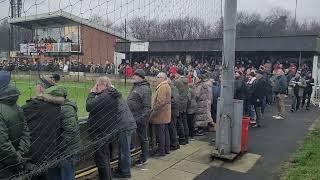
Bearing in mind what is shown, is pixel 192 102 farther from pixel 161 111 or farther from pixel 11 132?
pixel 11 132

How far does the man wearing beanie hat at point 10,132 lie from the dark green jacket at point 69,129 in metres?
0.61

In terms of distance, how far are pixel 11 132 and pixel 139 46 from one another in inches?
959

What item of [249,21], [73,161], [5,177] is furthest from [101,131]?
[249,21]

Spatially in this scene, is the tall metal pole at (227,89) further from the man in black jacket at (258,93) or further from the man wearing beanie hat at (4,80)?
the man wearing beanie hat at (4,80)

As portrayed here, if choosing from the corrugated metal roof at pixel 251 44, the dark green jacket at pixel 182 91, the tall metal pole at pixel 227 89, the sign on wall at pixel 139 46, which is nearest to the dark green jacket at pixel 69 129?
the tall metal pole at pixel 227 89

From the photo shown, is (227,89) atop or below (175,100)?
A: atop

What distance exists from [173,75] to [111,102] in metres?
3.66

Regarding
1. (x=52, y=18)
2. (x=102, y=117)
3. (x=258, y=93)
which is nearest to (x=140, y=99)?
(x=102, y=117)

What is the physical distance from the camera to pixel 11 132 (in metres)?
3.75

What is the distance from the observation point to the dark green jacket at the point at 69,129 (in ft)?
14.8

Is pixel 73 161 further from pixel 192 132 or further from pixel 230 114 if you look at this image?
pixel 192 132

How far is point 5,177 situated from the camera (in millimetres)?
3861

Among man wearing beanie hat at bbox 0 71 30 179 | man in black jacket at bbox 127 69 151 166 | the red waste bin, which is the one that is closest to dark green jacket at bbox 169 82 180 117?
man in black jacket at bbox 127 69 151 166

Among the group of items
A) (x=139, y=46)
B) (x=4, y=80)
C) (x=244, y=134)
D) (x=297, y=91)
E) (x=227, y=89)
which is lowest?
(x=244, y=134)
